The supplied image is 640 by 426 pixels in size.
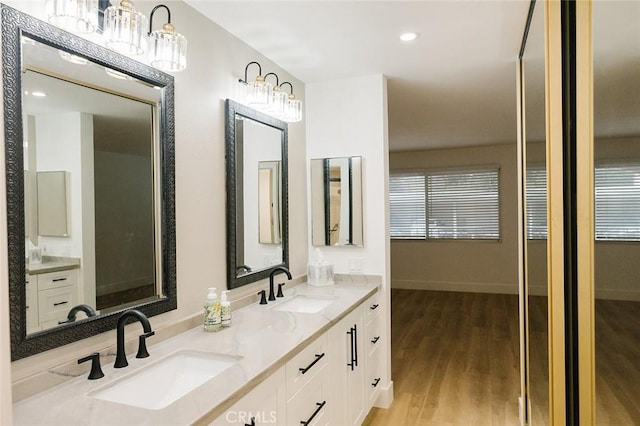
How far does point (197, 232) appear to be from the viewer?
2.03 metres

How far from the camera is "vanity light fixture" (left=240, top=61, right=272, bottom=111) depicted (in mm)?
2365

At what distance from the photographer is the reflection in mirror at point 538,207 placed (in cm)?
158

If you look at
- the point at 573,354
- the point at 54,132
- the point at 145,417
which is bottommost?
the point at 145,417

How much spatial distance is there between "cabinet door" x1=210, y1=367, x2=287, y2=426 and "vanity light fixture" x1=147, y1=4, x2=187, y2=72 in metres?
1.28

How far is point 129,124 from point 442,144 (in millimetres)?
5663

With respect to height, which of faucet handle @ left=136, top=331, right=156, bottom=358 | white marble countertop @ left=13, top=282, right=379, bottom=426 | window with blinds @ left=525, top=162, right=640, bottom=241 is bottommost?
white marble countertop @ left=13, top=282, right=379, bottom=426

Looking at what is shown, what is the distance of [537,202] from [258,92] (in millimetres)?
1557

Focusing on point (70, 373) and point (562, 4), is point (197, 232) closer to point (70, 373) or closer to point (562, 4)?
point (70, 373)

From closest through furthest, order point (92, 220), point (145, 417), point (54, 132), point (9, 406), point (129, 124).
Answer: point (9, 406) < point (145, 417) < point (54, 132) < point (92, 220) < point (129, 124)

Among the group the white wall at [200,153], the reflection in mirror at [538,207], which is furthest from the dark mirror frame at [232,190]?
the reflection in mirror at [538,207]

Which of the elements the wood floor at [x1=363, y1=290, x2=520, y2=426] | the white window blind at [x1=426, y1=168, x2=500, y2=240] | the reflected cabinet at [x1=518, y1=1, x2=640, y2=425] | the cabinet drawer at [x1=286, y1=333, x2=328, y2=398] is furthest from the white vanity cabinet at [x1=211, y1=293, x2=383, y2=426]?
the white window blind at [x1=426, y1=168, x2=500, y2=240]

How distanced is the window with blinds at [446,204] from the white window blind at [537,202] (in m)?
5.06

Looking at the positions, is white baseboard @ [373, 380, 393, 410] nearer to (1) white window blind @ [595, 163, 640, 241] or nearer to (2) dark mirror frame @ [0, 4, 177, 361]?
(2) dark mirror frame @ [0, 4, 177, 361]

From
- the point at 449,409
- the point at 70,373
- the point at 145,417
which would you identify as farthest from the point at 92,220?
the point at 449,409
